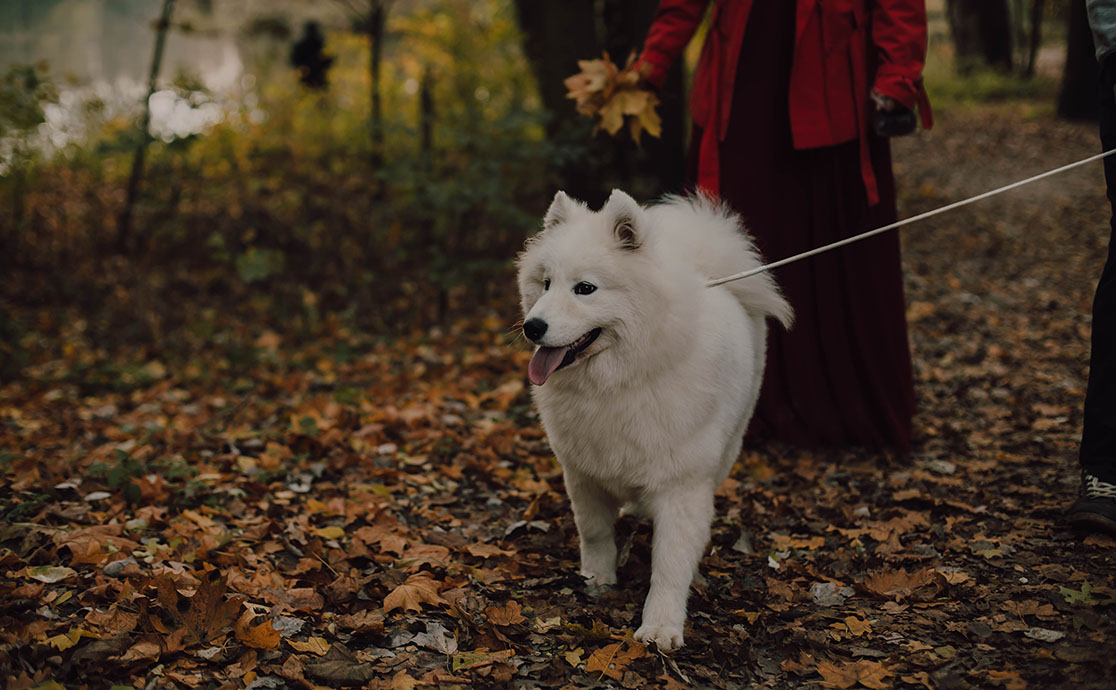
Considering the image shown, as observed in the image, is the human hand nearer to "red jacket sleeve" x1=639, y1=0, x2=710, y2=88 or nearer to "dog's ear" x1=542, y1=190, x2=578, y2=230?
"red jacket sleeve" x1=639, y1=0, x2=710, y2=88

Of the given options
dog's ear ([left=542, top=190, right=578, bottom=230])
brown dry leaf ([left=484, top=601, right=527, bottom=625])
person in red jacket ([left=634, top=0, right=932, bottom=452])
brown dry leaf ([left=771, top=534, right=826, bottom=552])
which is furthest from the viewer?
person in red jacket ([left=634, top=0, right=932, bottom=452])

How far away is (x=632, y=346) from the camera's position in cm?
279

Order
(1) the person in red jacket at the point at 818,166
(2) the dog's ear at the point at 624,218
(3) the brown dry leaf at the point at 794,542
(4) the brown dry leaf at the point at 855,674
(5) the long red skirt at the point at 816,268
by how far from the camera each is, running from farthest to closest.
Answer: (5) the long red skirt at the point at 816,268
(1) the person in red jacket at the point at 818,166
(3) the brown dry leaf at the point at 794,542
(2) the dog's ear at the point at 624,218
(4) the brown dry leaf at the point at 855,674

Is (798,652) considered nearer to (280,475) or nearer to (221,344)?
(280,475)

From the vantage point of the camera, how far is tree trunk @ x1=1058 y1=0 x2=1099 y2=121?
11.7m

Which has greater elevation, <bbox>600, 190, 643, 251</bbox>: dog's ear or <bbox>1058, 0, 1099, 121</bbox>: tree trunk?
<bbox>1058, 0, 1099, 121</bbox>: tree trunk

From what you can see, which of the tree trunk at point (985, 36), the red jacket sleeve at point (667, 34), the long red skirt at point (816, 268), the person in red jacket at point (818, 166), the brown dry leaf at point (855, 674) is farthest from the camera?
the tree trunk at point (985, 36)

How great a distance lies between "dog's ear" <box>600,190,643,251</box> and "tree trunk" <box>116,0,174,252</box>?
6045 mm

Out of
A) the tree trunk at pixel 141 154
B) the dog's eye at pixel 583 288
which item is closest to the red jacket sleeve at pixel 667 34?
the dog's eye at pixel 583 288

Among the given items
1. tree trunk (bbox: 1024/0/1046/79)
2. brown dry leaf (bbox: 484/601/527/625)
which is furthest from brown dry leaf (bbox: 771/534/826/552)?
tree trunk (bbox: 1024/0/1046/79)

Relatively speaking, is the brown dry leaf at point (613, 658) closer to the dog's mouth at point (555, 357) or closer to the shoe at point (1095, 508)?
the dog's mouth at point (555, 357)

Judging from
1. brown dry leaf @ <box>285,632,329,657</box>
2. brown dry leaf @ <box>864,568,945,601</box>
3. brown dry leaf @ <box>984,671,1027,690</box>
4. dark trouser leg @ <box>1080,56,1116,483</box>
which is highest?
dark trouser leg @ <box>1080,56,1116,483</box>

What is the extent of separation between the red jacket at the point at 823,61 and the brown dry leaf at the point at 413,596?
84.2 inches

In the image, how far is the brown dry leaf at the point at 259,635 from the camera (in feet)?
8.41
